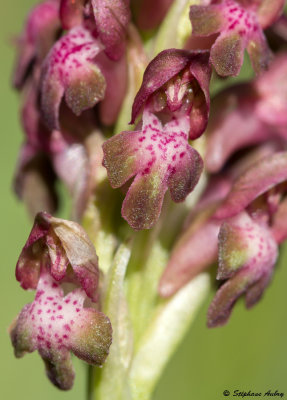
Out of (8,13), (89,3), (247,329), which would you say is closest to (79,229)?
(89,3)

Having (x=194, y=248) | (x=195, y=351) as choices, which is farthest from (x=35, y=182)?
(x=195, y=351)

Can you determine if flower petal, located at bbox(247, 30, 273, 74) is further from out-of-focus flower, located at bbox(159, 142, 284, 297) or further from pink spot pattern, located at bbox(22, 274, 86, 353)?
pink spot pattern, located at bbox(22, 274, 86, 353)

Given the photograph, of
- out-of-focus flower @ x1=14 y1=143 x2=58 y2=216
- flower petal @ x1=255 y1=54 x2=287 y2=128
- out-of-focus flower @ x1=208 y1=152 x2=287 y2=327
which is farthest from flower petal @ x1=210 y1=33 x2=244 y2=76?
out-of-focus flower @ x1=14 y1=143 x2=58 y2=216

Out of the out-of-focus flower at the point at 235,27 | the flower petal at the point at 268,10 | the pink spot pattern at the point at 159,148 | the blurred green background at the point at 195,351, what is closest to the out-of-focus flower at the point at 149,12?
the out-of-focus flower at the point at 235,27

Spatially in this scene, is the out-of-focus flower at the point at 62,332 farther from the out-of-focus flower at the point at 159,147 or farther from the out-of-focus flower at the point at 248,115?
the out-of-focus flower at the point at 248,115

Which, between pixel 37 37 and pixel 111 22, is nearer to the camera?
pixel 111 22

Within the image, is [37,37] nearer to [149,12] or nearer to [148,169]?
[149,12]
